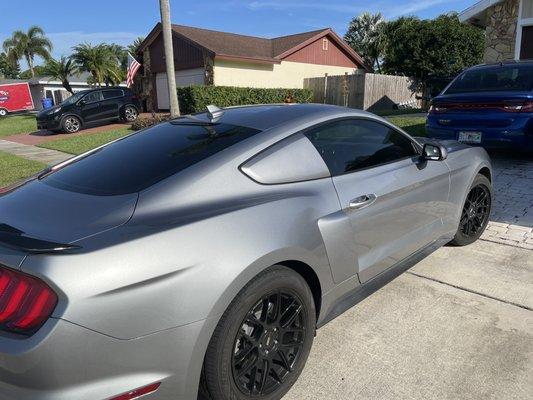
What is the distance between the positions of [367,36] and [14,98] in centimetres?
3395

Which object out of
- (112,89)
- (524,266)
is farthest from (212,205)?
(112,89)

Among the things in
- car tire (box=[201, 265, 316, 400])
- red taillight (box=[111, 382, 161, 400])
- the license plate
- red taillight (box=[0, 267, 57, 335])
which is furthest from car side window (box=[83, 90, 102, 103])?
red taillight (box=[111, 382, 161, 400])

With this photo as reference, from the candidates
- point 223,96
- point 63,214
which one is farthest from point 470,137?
point 223,96

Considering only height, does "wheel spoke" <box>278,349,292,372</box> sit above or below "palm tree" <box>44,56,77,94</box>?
below

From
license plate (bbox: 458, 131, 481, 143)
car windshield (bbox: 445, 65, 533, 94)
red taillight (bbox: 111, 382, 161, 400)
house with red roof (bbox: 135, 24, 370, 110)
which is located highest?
house with red roof (bbox: 135, 24, 370, 110)

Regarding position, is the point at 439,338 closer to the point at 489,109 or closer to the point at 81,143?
the point at 489,109

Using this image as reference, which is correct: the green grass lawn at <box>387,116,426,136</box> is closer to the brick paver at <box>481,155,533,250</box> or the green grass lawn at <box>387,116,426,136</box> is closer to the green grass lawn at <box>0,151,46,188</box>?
the brick paver at <box>481,155,533,250</box>

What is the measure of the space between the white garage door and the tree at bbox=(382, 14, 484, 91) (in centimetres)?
1235

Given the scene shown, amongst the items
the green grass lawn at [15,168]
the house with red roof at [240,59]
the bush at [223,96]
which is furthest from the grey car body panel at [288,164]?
the house with red roof at [240,59]

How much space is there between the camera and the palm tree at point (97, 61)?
37.1m

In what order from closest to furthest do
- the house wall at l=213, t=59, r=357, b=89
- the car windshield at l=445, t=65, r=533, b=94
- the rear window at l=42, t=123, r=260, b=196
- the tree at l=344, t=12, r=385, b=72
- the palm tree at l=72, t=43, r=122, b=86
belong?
the rear window at l=42, t=123, r=260, b=196, the car windshield at l=445, t=65, r=533, b=94, the house wall at l=213, t=59, r=357, b=89, the palm tree at l=72, t=43, r=122, b=86, the tree at l=344, t=12, r=385, b=72

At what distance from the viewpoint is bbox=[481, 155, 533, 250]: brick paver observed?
477 cm

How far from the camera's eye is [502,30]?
13.7 m

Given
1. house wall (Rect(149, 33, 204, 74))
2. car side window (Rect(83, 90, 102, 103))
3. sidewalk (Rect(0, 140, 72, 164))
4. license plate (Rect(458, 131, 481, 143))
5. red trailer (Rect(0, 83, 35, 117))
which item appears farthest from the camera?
red trailer (Rect(0, 83, 35, 117))
